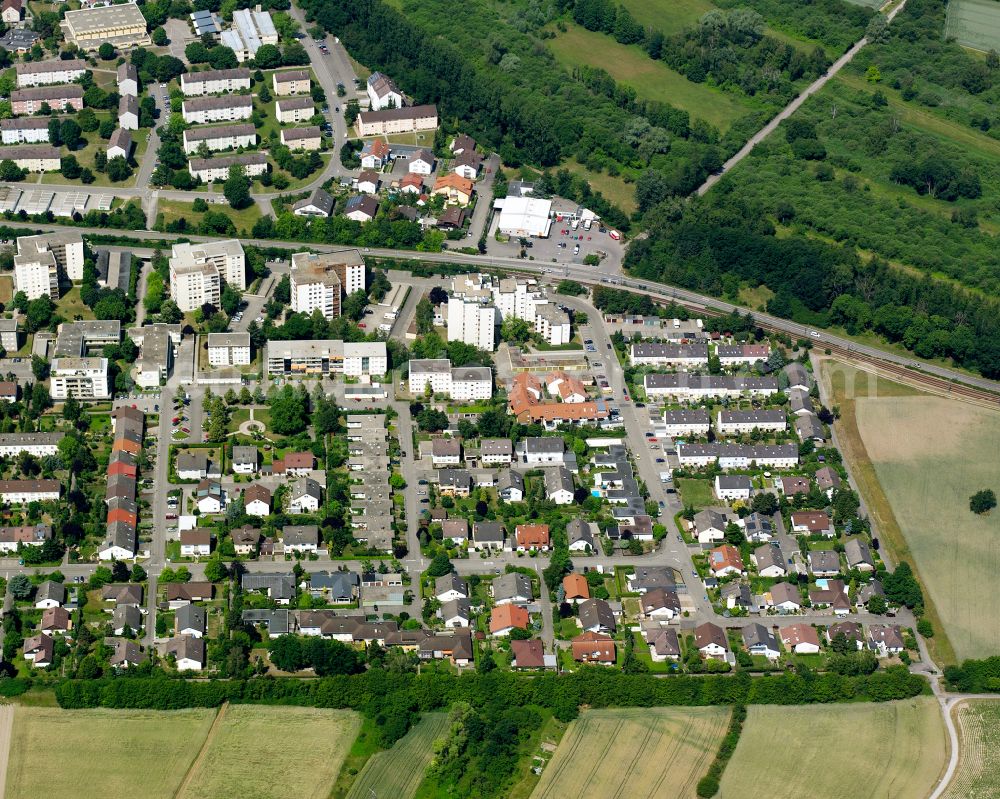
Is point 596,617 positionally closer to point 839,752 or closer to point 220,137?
point 839,752


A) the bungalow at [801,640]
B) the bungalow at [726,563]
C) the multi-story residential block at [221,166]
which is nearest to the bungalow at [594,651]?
the bungalow at [726,563]

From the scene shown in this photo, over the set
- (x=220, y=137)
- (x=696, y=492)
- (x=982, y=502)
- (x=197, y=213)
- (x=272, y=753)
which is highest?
(x=982, y=502)

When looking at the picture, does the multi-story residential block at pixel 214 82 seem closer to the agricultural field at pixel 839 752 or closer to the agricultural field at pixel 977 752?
the agricultural field at pixel 839 752

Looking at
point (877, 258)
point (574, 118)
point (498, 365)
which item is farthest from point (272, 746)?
point (574, 118)

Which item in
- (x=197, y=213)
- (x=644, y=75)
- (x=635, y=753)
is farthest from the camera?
(x=644, y=75)

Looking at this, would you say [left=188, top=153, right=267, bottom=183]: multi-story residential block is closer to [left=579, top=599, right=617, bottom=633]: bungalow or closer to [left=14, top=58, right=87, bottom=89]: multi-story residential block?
[left=14, top=58, right=87, bottom=89]: multi-story residential block

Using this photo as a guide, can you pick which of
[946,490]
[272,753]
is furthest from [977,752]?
[272,753]

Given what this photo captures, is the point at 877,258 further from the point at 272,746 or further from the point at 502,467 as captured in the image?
the point at 272,746
